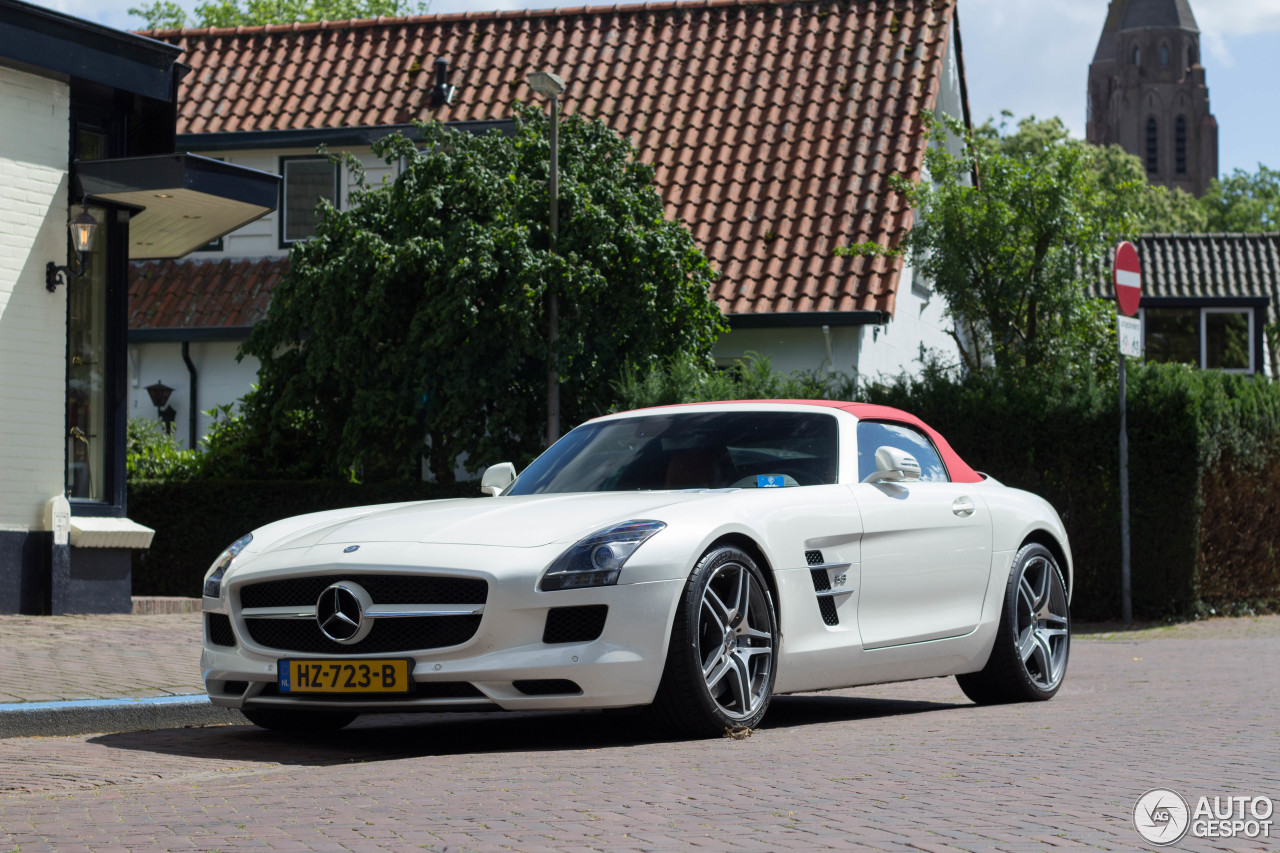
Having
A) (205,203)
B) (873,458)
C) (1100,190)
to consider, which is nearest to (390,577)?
(873,458)

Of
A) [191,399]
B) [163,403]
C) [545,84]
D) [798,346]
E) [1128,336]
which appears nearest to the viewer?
[1128,336]

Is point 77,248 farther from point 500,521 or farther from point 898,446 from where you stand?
point 500,521

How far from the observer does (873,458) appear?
788 cm

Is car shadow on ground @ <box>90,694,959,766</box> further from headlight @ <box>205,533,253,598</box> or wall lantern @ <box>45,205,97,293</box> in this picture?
wall lantern @ <box>45,205,97,293</box>

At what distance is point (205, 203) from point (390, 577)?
885 cm

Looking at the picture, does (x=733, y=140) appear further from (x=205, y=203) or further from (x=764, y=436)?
(x=764, y=436)

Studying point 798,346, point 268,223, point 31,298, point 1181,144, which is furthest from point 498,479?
point 1181,144

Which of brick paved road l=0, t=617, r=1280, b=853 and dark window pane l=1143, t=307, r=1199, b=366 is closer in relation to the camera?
brick paved road l=0, t=617, r=1280, b=853

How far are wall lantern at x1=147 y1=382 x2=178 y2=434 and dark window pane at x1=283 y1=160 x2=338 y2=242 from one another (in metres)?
2.73

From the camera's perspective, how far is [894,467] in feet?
24.4

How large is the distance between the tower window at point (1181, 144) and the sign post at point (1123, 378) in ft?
396

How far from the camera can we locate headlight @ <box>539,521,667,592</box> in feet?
20.0

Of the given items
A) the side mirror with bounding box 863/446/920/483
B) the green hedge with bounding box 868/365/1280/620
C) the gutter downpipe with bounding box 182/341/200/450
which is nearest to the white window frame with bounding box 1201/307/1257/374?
the green hedge with bounding box 868/365/1280/620

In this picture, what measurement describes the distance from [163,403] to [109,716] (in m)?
15.5
